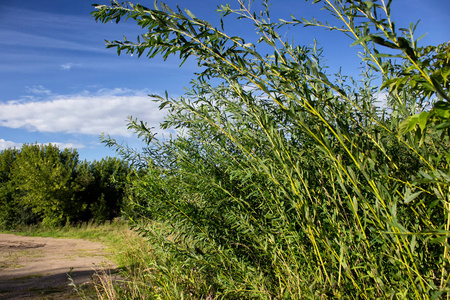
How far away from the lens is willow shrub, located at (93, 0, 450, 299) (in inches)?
36.4

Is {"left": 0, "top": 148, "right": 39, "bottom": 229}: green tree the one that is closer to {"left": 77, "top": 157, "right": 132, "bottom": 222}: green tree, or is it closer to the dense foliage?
the dense foliage

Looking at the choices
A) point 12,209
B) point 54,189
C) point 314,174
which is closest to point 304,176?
point 314,174

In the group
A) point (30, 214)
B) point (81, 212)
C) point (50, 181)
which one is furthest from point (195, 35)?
point (30, 214)

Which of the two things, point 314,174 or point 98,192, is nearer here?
point 314,174

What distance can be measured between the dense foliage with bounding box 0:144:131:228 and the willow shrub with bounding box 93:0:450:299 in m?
16.1

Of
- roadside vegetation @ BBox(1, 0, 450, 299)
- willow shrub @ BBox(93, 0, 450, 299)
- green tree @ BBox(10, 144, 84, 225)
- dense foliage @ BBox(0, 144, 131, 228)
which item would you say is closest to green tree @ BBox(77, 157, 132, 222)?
dense foliage @ BBox(0, 144, 131, 228)

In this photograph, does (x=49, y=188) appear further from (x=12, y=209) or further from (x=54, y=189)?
(x=12, y=209)

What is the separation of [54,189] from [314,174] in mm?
19934

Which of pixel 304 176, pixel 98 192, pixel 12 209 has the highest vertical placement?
pixel 304 176

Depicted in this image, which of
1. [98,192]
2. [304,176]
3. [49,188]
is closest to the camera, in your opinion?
[304,176]

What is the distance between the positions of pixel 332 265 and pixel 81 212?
879 inches

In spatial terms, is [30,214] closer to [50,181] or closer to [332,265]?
[50,181]

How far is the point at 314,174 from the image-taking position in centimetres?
147

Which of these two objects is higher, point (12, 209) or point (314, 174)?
point (314, 174)
